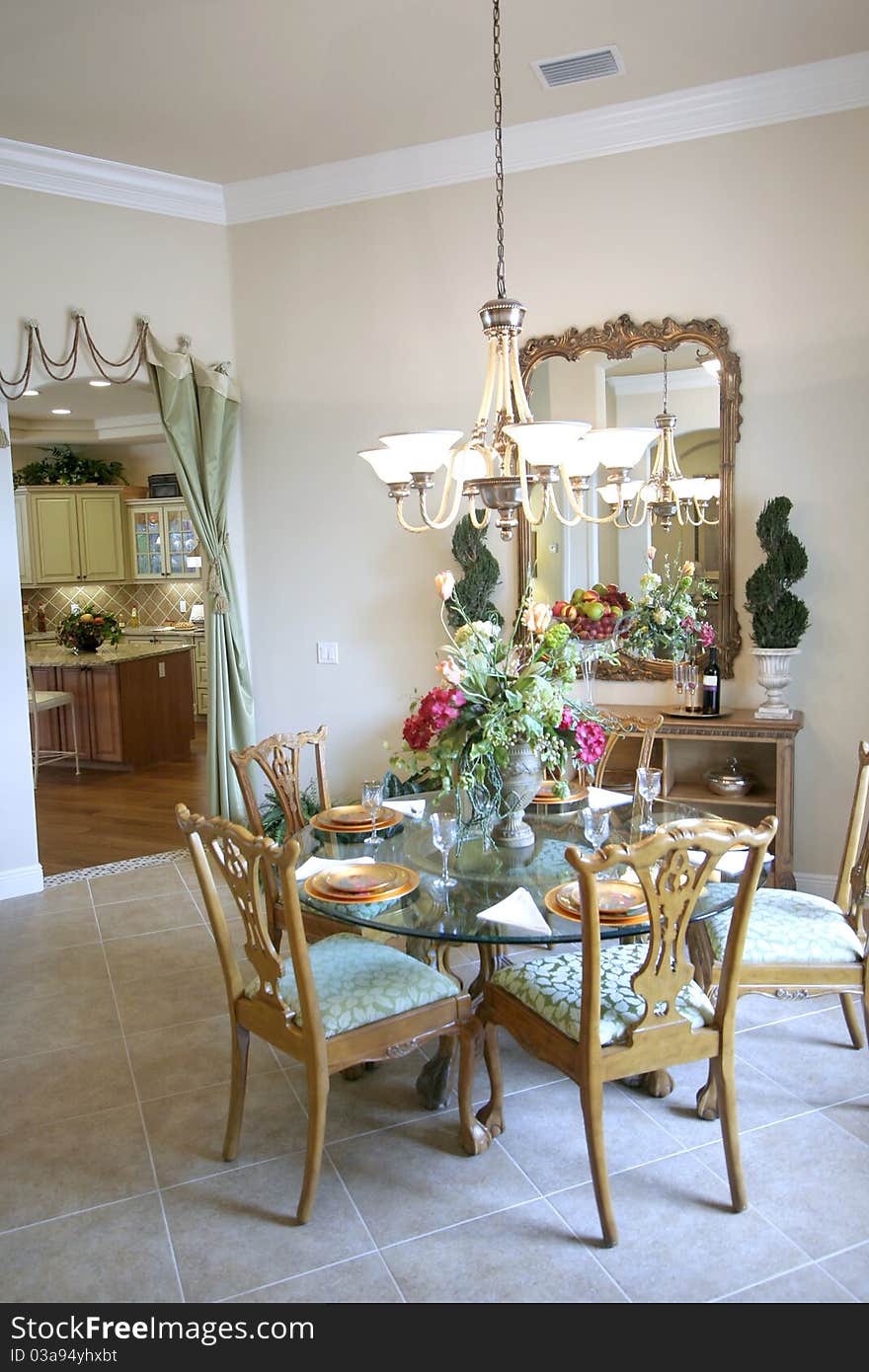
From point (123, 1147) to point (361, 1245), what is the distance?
0.82 meters

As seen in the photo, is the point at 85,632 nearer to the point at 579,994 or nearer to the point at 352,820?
the point at 352,820

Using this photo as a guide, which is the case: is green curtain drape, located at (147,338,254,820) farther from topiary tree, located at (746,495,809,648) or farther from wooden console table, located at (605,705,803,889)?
topiary tree, located at (746,495,809,648)

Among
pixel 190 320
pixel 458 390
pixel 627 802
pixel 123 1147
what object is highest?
pixel 190 320

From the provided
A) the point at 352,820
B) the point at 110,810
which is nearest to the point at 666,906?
the point at 352,820

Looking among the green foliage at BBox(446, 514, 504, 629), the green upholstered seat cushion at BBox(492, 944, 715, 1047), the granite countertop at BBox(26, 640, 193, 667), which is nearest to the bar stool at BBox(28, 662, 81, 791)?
the granite countertop at BBox(26, 640, 193, 667)

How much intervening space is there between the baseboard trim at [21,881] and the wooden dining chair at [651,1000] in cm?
316

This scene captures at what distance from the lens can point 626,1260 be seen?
7.15 ft

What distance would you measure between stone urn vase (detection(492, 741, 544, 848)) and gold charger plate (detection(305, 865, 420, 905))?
13.6 inches

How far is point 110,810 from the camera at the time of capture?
643 cm

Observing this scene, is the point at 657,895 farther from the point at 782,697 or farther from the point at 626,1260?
the point at 782,697

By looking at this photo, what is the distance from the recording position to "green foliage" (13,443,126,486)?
9.70 meters

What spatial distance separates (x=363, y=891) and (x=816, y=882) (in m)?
2.60

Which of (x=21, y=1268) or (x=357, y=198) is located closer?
(x=21, y=1268)

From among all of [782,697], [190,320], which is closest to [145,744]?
[190,320]
